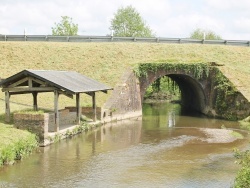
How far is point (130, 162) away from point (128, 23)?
195ft

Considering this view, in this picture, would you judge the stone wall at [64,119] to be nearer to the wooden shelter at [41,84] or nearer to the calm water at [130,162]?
the wooden shelter at [41,84]

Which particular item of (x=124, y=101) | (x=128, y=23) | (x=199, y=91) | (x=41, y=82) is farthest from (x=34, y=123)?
(x=128, y=23)

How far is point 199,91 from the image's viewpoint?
3869cm

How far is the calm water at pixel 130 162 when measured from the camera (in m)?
14.6

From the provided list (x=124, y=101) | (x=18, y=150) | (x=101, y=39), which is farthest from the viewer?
(x=101, y=39)

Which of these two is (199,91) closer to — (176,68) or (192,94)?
Result: (176,68)

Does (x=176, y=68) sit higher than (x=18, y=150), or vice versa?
(x=176, y=68)

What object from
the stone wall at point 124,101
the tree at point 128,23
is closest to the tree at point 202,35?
the tree at point 128,23

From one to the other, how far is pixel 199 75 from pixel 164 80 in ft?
76.9

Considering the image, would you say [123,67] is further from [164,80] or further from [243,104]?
[164,80]

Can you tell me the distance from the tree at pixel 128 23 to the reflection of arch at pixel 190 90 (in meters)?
28.4

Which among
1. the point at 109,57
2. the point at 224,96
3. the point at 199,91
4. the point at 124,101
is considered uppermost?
the point at 109,57

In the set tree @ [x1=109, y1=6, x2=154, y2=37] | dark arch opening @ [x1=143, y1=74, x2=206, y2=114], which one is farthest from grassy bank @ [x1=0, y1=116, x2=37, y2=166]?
tree @ [x1=109, y1=6, x2=154, y2=37]

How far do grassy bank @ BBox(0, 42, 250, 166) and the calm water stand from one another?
1071cm
